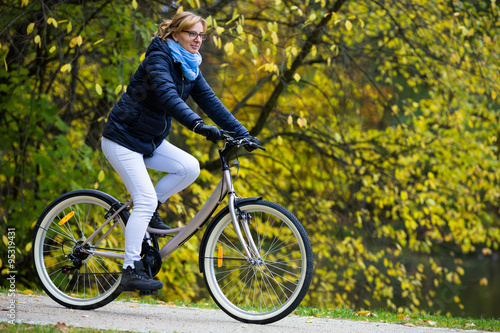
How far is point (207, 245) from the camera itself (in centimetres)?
385

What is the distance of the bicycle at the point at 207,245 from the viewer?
144 inches

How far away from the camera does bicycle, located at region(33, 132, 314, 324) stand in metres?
3.65

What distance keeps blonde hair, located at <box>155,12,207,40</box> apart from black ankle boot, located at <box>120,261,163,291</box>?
147 centimetres

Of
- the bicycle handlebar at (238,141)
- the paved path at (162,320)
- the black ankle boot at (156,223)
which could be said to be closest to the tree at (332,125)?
the paved path at (162,320)

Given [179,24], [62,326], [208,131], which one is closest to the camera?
[62,326]

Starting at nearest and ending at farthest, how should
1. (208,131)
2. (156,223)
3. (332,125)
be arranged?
(208,131) < (156,223) < (332,125)

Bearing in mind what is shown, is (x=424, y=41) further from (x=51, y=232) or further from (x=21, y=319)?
(x=21, y=319)

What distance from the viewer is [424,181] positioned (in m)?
8.93

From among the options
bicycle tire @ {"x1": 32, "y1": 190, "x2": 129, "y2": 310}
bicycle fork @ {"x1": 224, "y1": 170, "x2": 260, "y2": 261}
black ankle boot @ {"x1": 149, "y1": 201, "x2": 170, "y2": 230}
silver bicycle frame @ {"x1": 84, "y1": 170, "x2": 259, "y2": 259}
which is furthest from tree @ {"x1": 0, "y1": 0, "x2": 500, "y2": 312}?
bicycle fork @ {"x1": 224, "y1": 170, "x2": 260, "y2": 261}

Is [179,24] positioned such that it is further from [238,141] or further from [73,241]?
[73,241]

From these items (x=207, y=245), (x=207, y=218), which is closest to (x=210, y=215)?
(x=207, y=218)

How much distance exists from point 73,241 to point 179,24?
1.74 m

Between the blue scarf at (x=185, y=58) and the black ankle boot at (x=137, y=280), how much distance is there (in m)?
1.25

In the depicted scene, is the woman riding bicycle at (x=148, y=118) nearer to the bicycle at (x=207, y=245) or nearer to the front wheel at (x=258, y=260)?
the bicycle at (x=207, y=245)
